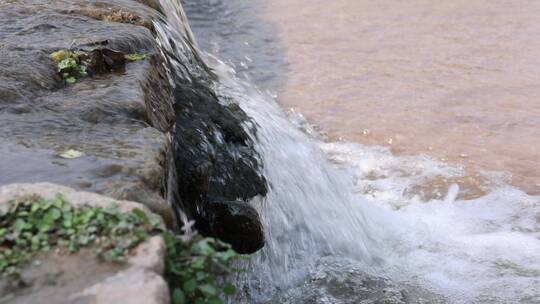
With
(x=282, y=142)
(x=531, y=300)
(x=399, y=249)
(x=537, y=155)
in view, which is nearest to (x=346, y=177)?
(x=282, y=142)

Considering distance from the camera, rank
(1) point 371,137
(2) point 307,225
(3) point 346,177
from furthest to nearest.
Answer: (1) point 371,137 → (3) point 346,177 → (2) point 307,225

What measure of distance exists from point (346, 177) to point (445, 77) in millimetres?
2024

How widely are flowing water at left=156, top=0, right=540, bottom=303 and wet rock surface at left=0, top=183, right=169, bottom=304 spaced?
178 cm

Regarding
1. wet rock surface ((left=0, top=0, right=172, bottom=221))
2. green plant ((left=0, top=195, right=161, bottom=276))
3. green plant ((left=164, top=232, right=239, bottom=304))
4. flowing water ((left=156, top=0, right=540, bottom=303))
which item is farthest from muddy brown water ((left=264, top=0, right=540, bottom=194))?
green plant ((left=0, top=195, right=161, bottom=276))

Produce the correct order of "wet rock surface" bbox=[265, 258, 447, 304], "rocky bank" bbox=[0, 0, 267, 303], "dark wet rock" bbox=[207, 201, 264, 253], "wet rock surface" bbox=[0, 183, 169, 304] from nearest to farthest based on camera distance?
1. "wet rock surface" bbox=[0, 183, 169, 304]
2. "rocky bank" bbox=[0, 0, 267, 303]
3. "dark wet rock" bbox=[207, 201, 264, 253]
4. "wet rock surface" bbox=[265, 258, 447, 304]

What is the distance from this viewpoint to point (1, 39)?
348cm

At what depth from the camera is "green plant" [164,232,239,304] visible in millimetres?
1854

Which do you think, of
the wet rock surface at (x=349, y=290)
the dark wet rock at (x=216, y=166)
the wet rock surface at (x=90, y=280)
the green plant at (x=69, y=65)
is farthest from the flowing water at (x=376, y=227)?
the wet rock surface at (x=90, y=280)

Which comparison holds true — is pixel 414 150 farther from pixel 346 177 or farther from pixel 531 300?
pixel 531 300

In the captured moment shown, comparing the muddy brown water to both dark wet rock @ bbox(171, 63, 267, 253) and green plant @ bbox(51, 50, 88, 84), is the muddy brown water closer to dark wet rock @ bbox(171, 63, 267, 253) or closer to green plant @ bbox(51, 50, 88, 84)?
dark wet rock @ bbox(171, 63, 267, 253)

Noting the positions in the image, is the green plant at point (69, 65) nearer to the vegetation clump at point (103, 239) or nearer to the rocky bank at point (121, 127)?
the rocky bank at point (121, 127)

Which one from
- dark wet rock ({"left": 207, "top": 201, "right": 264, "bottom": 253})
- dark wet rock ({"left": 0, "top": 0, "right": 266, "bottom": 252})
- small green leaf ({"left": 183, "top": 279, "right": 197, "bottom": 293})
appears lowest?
dark wet rock ({"left": 207, "top": 201, "right": 264, "bottom": 253})

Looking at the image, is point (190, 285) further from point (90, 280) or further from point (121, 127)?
point (121, 127)

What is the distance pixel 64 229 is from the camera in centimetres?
188
